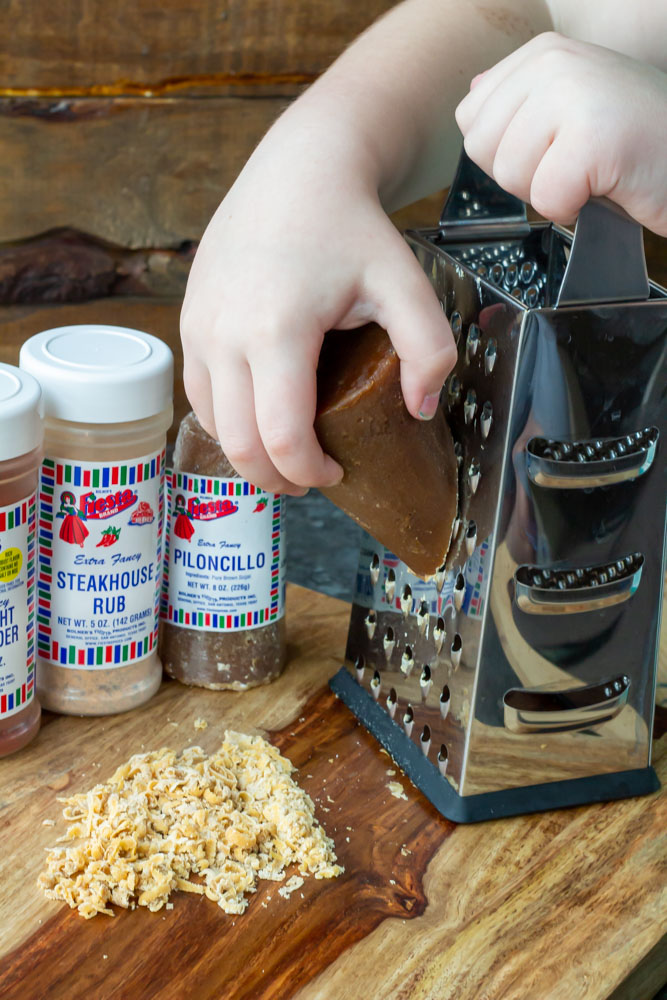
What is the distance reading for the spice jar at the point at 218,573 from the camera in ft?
2.88

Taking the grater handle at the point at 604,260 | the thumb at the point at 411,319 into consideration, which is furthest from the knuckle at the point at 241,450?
the grater handle at the point at 604,260

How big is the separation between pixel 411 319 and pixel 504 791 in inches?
14.2

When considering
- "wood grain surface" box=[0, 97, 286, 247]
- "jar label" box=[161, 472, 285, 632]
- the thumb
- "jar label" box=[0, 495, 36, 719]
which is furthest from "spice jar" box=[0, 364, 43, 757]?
"wood grain surface" box=[0, 97, 286, 247]

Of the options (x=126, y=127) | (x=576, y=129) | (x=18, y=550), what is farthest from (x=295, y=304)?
(x=126, y=127)

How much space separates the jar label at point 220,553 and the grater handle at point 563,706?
24 cm

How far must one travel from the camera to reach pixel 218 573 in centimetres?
90

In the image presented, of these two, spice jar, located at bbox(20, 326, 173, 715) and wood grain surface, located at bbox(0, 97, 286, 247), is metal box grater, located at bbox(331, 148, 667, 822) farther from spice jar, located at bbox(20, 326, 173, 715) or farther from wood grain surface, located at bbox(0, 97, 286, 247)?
wood grain surface, located at bbox(0, 97, 286, 247)

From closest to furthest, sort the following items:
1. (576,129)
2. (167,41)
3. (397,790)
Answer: (576,129) → (397,790) → (167,41)

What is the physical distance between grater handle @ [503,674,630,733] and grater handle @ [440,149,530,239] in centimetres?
34

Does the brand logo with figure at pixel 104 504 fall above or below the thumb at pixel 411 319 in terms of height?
below

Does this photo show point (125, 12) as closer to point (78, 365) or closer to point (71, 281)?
point (71, 281)

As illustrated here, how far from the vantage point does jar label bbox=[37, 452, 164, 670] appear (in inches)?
32.5

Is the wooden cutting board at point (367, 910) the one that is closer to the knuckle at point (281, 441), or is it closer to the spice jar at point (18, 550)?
the spice jar at point (18, 550)

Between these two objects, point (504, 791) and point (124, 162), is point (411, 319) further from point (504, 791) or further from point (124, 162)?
point (124, 162)
